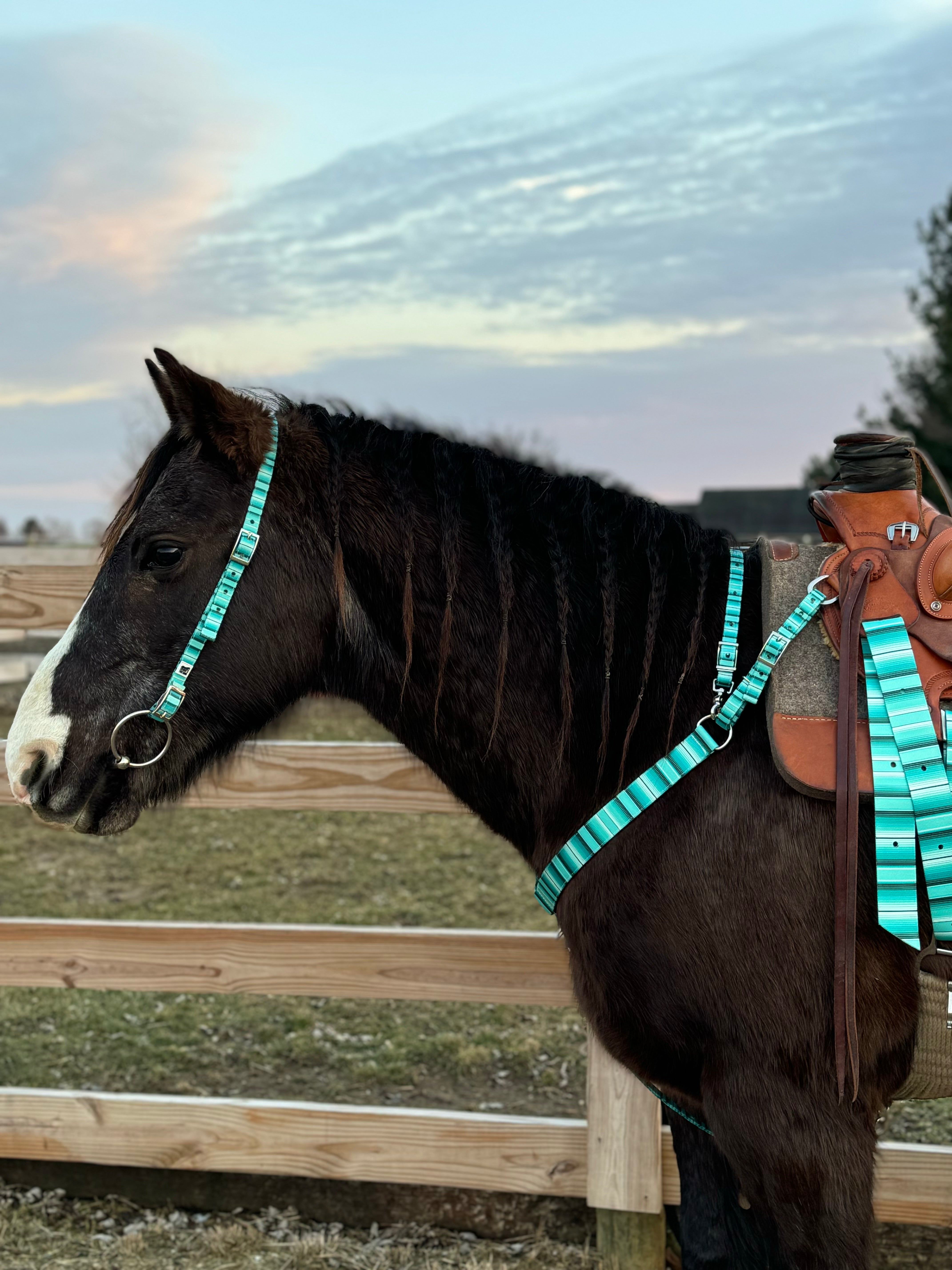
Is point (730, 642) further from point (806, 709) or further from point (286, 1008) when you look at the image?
point (286, 1008)

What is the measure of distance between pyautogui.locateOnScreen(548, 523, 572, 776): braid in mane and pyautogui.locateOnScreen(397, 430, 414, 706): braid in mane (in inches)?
11.1

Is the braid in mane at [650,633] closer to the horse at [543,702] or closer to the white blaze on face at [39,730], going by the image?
the horse at [543,702]

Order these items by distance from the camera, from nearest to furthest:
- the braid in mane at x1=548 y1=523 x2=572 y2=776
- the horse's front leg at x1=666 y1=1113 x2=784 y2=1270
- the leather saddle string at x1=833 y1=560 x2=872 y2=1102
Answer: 1. the leather saddle string at x1=833 y1=560 x2=872 y2=1102
2. the braid in mane at x1=548 y1=523 x2=572 y2=776
3. the horse's front leg at x1=666 y1=1113 x2=784 y2=1270

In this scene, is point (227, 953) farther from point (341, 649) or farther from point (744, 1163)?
point (744, 1163)

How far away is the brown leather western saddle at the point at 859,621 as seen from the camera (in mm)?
1756

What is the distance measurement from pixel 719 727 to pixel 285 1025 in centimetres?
340

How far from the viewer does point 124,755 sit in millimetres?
1975

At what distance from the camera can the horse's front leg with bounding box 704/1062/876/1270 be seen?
5.81ft

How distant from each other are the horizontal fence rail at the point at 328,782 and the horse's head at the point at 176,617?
107cm

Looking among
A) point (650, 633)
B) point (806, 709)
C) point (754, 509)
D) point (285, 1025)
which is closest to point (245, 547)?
point (650, 633)

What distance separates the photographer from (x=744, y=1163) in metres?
1.81

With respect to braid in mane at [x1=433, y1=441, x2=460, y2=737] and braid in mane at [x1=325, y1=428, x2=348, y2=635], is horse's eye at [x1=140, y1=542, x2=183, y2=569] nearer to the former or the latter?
braid in mane at [x1=325, y1=428, x2=348, y2=635]

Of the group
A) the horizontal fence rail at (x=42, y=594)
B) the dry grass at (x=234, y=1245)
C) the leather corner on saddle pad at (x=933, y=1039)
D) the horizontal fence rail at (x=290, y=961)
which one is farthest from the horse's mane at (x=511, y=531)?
the dry grass at (x=234, y=1245)

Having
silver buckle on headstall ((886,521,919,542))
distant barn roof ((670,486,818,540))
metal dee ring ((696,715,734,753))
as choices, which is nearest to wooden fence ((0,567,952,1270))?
metal dee ring ((696,715,734,753))
